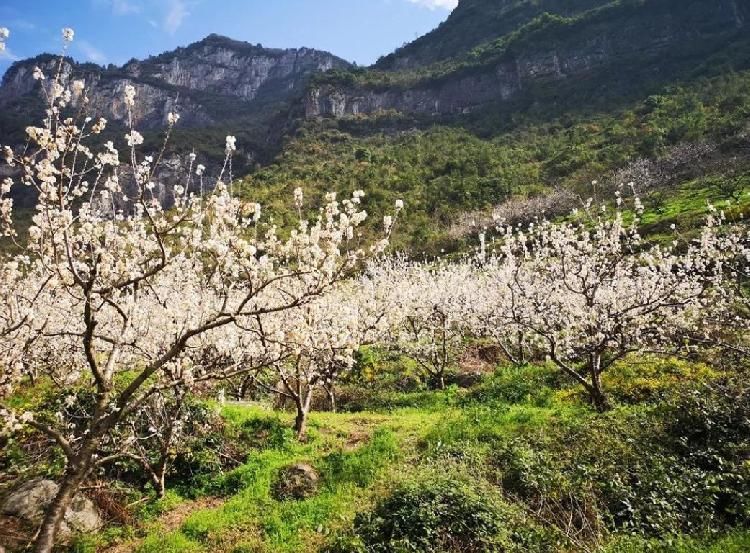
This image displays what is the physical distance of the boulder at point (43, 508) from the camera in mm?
9273

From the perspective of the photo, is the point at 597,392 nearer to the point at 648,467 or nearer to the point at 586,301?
the point at 586,301

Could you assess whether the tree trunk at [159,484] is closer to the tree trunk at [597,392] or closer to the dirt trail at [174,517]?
the dirt trail at [174,517]

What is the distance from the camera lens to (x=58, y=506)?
5.58 meters

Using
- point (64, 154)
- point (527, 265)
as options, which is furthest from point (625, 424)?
point (527, 265)

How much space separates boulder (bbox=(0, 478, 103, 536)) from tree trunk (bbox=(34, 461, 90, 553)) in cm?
453

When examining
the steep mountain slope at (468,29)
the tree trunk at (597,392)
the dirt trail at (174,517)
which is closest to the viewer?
the dirt trail at (174,517)

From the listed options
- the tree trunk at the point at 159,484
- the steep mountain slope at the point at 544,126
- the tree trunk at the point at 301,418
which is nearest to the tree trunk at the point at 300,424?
the tree trunk at the point at 301,418

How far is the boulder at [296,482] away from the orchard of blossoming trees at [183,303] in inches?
84.9

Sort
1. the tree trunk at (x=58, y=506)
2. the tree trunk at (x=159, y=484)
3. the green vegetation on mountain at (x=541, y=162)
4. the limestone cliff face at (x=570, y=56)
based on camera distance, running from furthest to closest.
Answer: the limestone cliff face at (x=570, y=56)
the green vegetation on mountain at (x=541, y=162)
the tree trunk at (x=159, y=484)
the tree trunk at (x=58, y=506)

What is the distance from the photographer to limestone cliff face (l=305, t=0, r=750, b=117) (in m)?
110

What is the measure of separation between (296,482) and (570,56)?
14525cm

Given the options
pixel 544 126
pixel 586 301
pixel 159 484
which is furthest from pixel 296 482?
pixel 544 126

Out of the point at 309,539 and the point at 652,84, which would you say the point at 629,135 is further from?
the point at 309,539

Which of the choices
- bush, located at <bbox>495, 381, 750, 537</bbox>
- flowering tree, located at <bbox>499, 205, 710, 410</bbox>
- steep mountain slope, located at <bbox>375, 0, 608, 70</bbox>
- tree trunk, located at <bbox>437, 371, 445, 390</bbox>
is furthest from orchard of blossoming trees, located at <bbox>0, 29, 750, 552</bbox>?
steep mountain slope, located at <bbox>375, 0, 608, 70</bbox>
